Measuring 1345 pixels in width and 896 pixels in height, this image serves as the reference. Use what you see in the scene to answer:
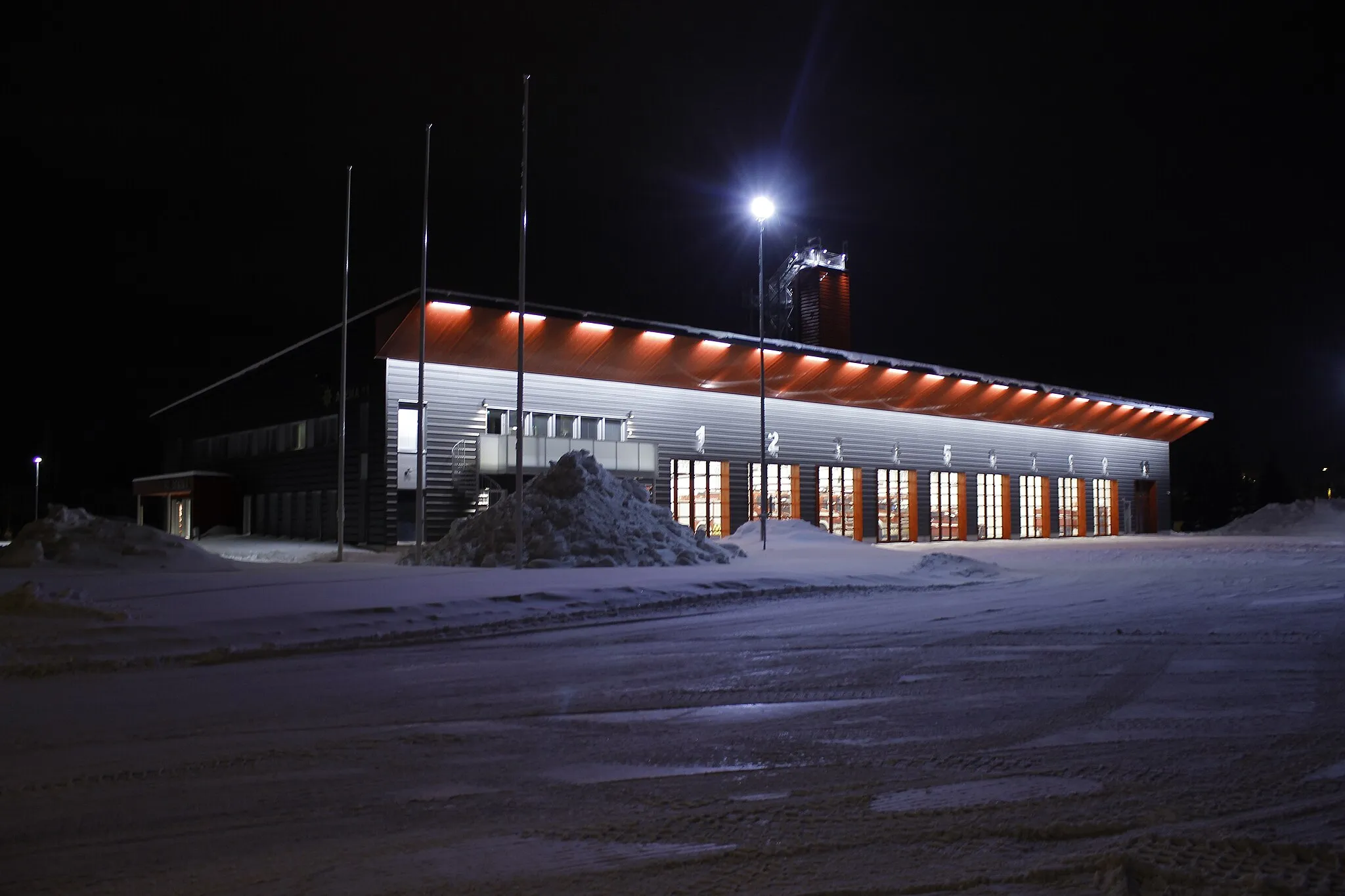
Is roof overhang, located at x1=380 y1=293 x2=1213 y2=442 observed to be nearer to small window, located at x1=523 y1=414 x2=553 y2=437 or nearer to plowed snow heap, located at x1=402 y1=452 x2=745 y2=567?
small window, located at x1=523 y1=414 x2=553 y2=437

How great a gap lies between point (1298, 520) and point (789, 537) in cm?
3914

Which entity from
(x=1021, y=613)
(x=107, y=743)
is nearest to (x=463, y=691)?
(x=107, y=743)

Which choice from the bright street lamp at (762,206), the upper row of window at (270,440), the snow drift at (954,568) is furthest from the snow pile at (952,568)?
the upper row of window at (270,440)

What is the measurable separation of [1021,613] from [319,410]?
95.4ft

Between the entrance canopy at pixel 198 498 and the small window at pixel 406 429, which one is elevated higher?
the small window at pixel 406 429

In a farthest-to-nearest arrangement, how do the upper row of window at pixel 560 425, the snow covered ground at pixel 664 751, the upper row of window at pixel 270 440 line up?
the upper row of window at pixel 270 440 → the upper row of window at pixel 560 425 → the snow covered ground at pixel 664 751

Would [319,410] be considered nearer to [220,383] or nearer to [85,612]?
[220,383]

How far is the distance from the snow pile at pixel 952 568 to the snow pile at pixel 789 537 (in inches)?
217

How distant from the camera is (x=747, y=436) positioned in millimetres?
40844

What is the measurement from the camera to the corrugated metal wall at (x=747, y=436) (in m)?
32.2

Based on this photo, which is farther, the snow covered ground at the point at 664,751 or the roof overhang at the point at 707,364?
the roof overhang at the point at 707,364

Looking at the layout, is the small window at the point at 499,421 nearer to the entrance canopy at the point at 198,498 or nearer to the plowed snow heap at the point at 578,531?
the plowed snow heap at the point at 578,531

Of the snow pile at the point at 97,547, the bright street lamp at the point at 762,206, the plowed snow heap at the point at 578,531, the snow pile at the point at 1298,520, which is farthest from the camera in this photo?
the snow pile at the point at 1298,520

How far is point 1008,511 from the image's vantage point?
176 ft
